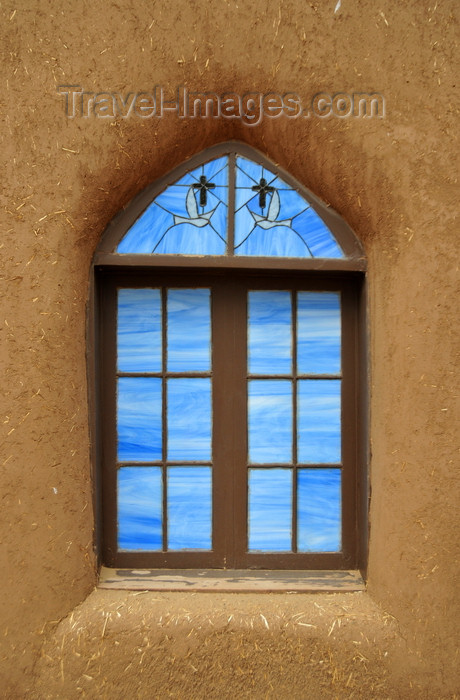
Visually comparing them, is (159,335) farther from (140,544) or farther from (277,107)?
(277,107)

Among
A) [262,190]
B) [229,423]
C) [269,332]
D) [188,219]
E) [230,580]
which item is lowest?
[230,580]

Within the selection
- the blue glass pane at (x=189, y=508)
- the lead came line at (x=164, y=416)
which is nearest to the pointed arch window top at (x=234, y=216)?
the lead came line at (x=164, y=416)

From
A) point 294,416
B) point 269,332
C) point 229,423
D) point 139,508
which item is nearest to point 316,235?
point 269,332

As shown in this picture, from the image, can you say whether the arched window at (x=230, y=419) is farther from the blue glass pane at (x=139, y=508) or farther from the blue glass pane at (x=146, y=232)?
the blue glass pane at (x=146, y=232)

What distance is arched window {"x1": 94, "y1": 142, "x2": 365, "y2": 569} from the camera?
7.89 feet

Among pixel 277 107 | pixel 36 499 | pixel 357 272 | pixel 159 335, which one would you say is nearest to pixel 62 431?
pixel 36 499

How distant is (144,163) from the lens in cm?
224

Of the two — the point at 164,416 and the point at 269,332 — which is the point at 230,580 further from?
the point at 269,332

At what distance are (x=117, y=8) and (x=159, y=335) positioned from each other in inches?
54.4

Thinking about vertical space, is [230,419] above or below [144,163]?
below

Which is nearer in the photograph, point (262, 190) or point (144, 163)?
point (144, 163)

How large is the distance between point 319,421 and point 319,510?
41 centimetres

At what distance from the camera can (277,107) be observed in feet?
7.32

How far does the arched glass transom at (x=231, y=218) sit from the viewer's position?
232 cm
